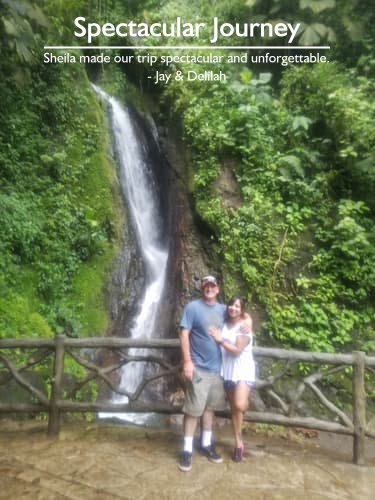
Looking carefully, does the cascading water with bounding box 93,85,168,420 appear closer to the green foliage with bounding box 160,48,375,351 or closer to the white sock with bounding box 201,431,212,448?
the green foliage with bounding box 160,48,375,351

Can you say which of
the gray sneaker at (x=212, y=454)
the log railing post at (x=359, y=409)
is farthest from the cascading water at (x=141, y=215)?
the log railing post at (x=359, y=409)

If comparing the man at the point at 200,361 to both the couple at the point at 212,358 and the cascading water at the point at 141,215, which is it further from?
the cascading water at the point at 141,215

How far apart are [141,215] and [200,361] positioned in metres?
6.81

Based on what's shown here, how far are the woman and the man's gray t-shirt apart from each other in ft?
0.25

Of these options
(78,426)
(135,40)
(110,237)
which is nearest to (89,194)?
(110,237)

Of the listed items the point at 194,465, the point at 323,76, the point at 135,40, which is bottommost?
the point at 194,465

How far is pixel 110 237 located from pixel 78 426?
179 inches

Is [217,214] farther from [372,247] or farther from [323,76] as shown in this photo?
[323,76]

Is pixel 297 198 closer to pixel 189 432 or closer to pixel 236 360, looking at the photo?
pixel 236 360

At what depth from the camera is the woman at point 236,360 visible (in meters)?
3.60

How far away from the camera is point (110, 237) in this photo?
8422 millimetres

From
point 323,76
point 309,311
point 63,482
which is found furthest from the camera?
point 323,76

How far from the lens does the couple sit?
3609 mm

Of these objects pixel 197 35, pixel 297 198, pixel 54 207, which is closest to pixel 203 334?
pixel 297 198
